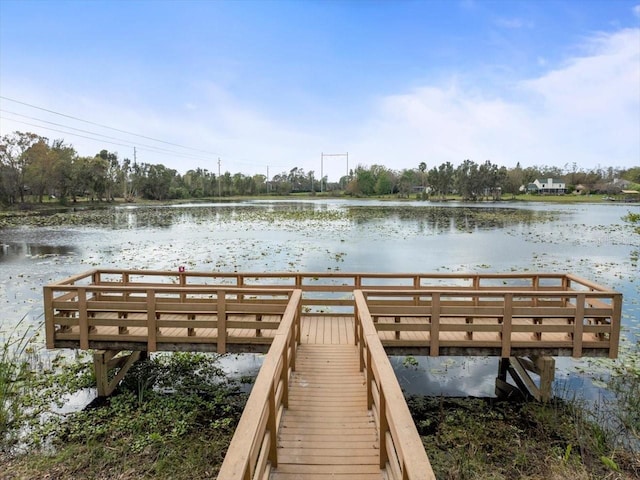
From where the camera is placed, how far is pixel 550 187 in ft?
395

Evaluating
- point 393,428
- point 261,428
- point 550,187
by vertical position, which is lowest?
point 261,428

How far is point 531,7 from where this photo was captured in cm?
2473

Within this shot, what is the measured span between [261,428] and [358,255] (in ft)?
60.3

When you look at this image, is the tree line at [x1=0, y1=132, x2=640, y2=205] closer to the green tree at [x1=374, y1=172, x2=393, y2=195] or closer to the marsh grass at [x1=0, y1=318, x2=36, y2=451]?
the green tree at [x1=374, y1=172, x2=393, y2=195]

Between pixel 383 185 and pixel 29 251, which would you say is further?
pixel 383 185

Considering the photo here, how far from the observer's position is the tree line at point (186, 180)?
61.1m

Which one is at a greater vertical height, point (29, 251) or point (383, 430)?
point (383, 430)

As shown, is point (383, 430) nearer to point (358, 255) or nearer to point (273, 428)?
point (273, 428)

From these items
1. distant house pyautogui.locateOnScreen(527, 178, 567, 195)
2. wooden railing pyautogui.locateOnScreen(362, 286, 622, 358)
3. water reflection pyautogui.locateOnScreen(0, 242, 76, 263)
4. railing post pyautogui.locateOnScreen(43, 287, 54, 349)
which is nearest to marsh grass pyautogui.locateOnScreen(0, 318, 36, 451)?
railing post pyautogui.locateOnScreen(43, 287, 54, 349)

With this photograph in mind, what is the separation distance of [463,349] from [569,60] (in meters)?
29.2

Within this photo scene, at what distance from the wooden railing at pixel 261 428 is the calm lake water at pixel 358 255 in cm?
449

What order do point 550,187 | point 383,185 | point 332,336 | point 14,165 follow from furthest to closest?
point 383,185, point 550,187, point 14,165, point 332,336

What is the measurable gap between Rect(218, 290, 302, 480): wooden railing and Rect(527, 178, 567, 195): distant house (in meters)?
134

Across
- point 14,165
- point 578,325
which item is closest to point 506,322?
point 578,325
